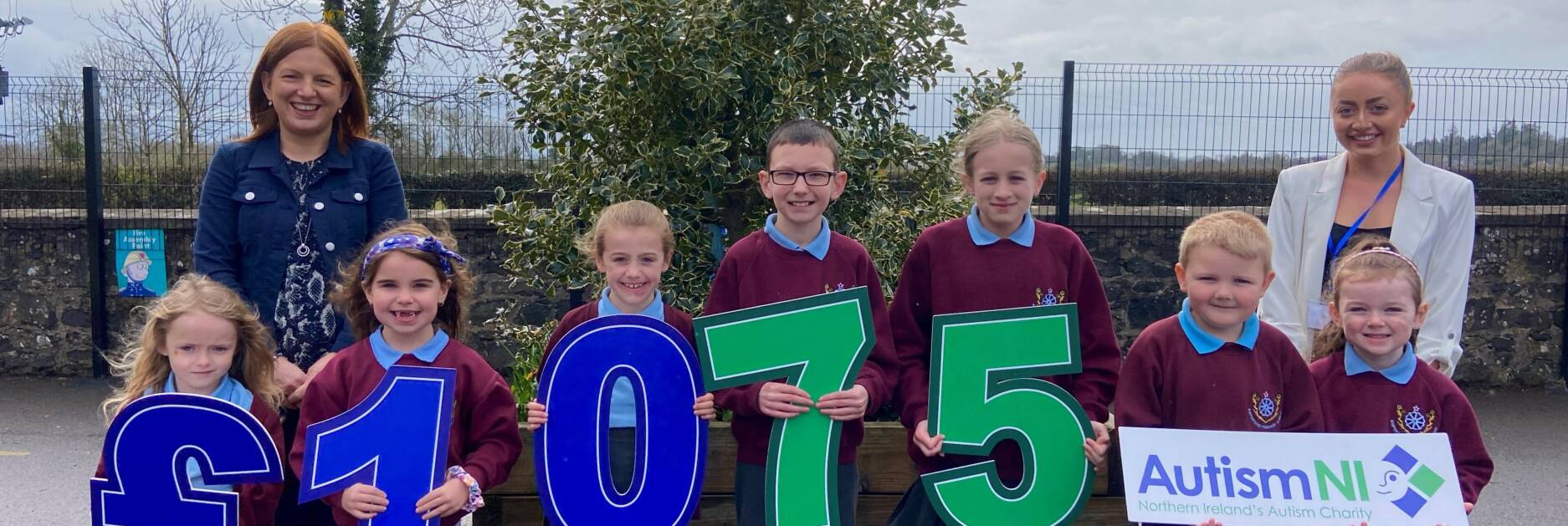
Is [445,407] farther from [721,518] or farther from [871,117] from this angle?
[871,117]

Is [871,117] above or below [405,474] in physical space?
above

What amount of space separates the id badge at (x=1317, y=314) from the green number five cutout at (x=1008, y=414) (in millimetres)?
756

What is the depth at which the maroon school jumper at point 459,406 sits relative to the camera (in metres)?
2.65

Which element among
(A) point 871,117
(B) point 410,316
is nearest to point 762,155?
(A) point 871,117

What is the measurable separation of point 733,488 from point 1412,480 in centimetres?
197

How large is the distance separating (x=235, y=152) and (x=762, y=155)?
1696 millimetres

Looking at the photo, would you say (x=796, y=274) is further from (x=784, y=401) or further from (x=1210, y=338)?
(x=1210, y=338)

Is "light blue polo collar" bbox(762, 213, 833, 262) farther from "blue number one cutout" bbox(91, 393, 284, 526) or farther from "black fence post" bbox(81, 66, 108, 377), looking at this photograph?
"black fence post" bbox(81, 66, 108, 377)

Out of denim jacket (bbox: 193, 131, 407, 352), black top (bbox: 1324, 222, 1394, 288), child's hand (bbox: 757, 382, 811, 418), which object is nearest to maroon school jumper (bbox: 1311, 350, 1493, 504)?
black top (bbox: 1324, 222, 1394, 288)

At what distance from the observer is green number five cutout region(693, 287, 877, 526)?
2721mm

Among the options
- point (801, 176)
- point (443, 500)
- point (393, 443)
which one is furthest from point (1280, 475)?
point (393, 443)

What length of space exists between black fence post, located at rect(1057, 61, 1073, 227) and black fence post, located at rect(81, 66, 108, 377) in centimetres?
685

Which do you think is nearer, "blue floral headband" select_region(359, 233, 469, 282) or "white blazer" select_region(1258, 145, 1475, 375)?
"blue floral headband" select_region(359, 233, 469, 282)

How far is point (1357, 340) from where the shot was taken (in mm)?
2592
